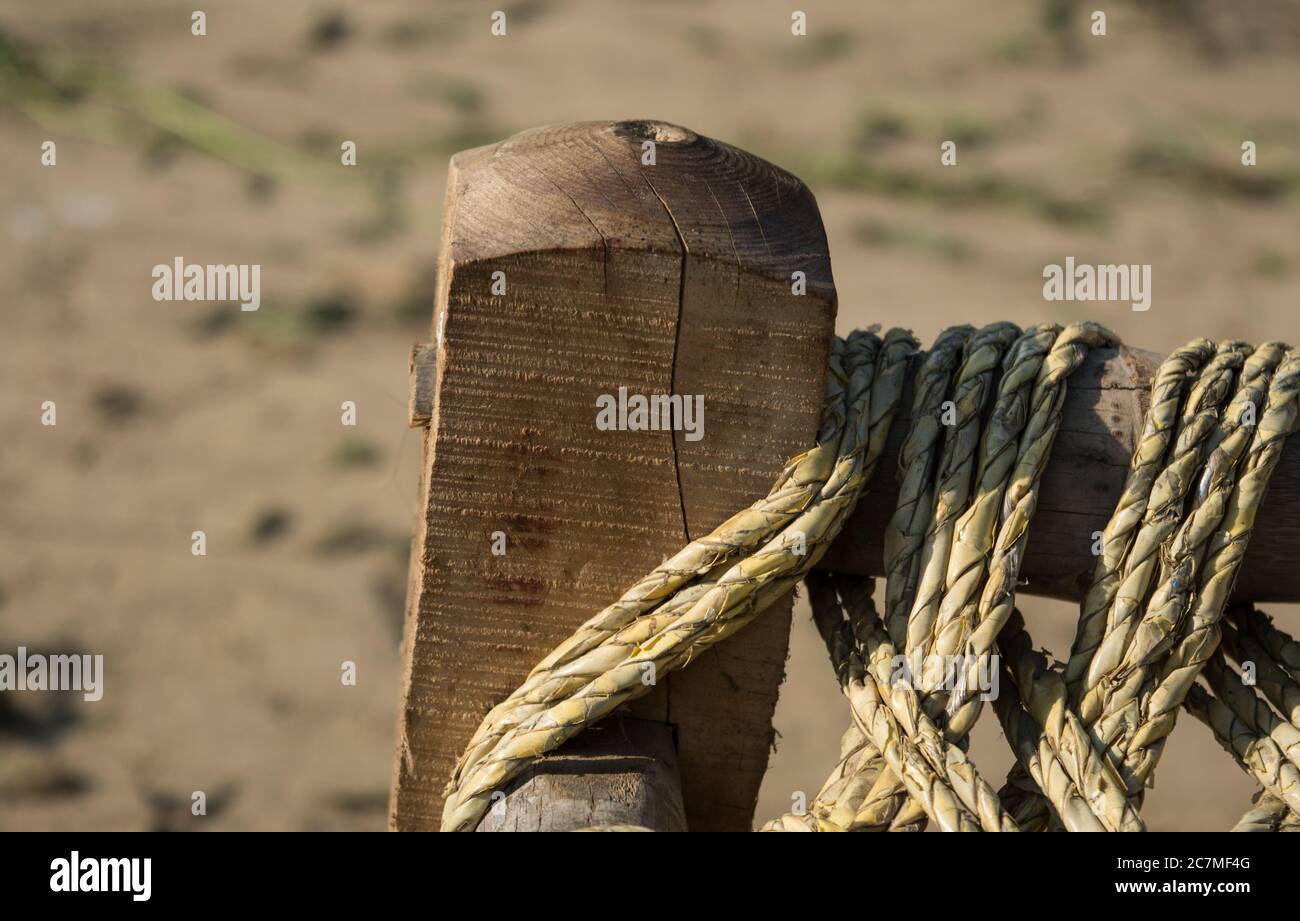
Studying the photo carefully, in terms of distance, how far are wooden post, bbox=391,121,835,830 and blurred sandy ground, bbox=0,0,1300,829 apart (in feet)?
9.26

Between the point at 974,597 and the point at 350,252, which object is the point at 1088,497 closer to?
the point at 974,597

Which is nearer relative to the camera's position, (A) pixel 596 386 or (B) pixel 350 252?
(A) pixel 596 386

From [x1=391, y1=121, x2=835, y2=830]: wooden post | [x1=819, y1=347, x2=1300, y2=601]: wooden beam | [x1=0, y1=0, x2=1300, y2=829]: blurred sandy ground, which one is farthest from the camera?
[x1=0, y1=0, x2=1300, y2=829]: blurred sandy ground

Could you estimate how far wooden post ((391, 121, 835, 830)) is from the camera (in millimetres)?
1294

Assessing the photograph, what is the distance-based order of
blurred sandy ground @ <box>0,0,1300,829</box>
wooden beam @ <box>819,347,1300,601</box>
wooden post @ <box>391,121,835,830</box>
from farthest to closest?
blurred sandy ground @ <box>0,0,1300,829</box> < wooden beam @ <box>819,347,1300,601</box> < wooden post @ <box>391,121,835,830</box>

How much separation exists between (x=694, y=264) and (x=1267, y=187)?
23.1ft

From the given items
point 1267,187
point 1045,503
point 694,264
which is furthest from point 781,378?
point 1267,187

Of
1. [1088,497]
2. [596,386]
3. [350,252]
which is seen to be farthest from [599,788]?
[350,252]

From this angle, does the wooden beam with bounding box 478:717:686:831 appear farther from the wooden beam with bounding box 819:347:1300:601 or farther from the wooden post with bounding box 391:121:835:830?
the wooden beam with bounding box 819:347:1300:601

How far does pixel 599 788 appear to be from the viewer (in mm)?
1343

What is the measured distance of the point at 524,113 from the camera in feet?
25.6

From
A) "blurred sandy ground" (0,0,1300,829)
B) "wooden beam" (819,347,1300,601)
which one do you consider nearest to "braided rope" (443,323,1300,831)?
"wooden beam" (819,347,1300,601)

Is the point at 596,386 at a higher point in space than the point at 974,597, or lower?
higher

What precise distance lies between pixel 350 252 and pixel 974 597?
569 centimetres
